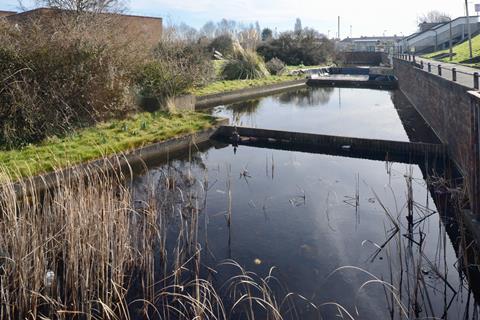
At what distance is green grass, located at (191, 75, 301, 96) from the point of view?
1891cm

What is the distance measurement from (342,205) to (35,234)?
434 centimetres

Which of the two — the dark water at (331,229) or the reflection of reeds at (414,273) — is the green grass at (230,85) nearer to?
the dark water at (331,229)

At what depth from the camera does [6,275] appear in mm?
4074

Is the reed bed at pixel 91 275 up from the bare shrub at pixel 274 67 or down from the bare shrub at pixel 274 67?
down

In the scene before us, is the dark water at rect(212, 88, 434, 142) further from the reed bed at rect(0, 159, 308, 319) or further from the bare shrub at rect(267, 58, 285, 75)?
the reed bed at rect(0, 159, 308, 319)

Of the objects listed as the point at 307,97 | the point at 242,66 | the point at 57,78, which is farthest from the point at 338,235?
the point at 242,66

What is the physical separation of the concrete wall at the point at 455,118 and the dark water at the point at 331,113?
80 centimetres

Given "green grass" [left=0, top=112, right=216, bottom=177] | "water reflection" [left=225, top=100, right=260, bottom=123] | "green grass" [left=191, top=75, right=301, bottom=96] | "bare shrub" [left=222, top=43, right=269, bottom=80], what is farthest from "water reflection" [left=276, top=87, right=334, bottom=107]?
"green grass" [left=0, top=112, right=216, bottom=177]

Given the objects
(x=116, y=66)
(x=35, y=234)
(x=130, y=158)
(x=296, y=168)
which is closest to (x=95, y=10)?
(x=116, y=66)

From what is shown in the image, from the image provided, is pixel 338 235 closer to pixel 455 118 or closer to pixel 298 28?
pixel 455 118

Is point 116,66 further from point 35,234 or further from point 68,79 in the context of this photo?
point 35,234

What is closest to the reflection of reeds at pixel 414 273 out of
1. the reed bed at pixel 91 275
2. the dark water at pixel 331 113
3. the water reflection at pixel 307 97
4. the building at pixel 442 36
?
the reed bed at pixel 91 275

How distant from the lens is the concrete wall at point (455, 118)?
540cm

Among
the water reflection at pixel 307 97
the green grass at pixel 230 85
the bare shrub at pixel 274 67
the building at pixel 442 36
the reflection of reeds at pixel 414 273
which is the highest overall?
the building at pixel 442 36
